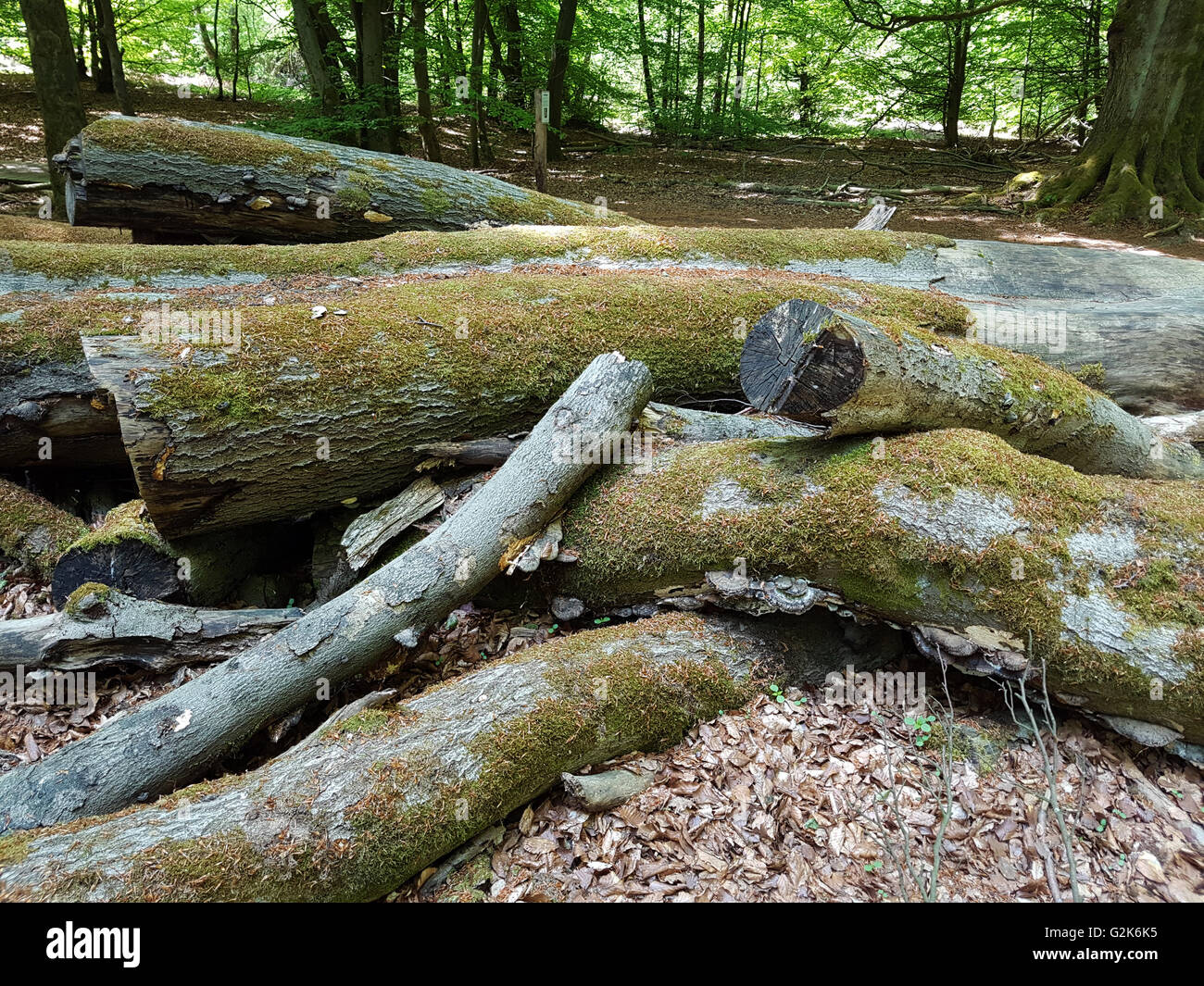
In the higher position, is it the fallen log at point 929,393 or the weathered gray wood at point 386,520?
the fallen log at point 929,393

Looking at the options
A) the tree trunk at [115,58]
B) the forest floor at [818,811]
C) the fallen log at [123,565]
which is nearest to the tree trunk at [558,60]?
the tree trunk at [115,58]

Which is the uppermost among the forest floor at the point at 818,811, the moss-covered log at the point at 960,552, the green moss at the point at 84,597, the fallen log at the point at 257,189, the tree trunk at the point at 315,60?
the tree trunk at the point at 315,60

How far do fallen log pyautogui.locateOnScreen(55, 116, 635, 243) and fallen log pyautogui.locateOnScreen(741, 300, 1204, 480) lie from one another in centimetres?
547

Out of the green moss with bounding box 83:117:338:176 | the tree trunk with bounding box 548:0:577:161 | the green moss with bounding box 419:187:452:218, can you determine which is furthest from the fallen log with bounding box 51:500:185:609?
the tree trunk with bounding box 548:0:577:161

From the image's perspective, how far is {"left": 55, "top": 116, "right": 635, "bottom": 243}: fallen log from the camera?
6617 millimetres

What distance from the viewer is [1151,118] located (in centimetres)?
1100

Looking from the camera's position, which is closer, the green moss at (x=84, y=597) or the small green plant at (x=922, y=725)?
the small green plant at (x=922, y=725)

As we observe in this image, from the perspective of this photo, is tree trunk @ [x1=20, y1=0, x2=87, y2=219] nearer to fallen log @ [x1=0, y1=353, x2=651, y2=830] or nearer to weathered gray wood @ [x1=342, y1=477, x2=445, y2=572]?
weathered gray wood @ [x1=342, y1=477, x2=445, y2=572]

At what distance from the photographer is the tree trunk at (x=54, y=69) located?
8547mm

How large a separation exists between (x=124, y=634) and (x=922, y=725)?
183 inches

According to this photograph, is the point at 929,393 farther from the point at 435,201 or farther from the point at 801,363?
the point at 435,201

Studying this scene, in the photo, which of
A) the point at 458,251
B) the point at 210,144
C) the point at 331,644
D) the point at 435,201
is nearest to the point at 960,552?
the point at 331,644

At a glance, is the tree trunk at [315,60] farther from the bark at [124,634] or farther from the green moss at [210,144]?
the bark at [124,634]
